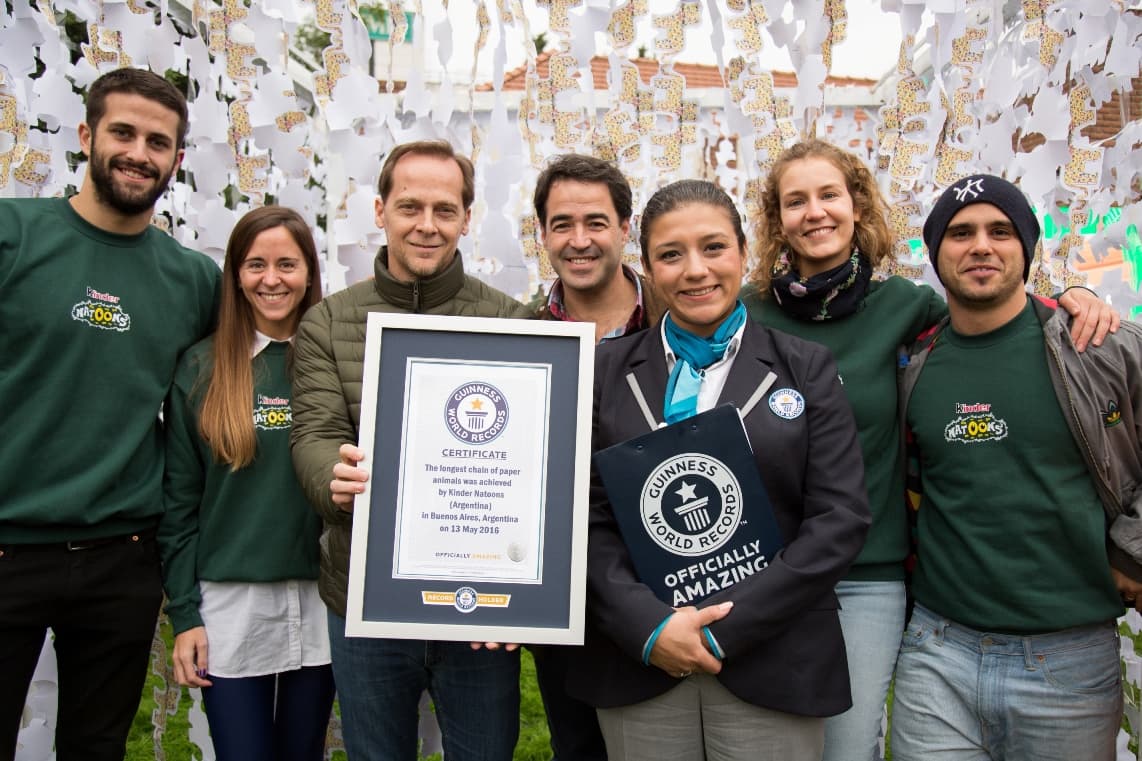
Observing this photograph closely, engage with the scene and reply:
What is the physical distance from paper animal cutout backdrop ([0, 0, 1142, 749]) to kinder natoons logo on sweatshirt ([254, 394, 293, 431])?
625 millimetres

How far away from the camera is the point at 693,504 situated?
1911mm

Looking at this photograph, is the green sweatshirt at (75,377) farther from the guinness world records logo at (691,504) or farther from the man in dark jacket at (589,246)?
the guinness world records logo at (691,504)

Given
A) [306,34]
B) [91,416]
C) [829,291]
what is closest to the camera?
[829,291]

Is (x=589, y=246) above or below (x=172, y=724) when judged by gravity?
above

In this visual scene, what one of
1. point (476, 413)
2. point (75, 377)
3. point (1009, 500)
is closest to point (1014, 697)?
point (1009, 500)

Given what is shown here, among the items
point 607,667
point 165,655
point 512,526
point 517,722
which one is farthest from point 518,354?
point 165,655

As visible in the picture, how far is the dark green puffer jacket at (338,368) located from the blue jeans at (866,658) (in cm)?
125

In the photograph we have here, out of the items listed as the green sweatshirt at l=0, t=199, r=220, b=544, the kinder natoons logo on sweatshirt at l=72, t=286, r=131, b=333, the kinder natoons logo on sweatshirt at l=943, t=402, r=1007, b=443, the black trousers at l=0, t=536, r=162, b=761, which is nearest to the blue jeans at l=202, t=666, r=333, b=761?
the black trousers at l=0, t=536, r=162, b=761

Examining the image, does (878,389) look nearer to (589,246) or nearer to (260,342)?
(589,246)

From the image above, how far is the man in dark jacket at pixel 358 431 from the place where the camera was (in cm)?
230

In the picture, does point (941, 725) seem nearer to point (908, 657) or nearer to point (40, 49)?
point (908, 657)

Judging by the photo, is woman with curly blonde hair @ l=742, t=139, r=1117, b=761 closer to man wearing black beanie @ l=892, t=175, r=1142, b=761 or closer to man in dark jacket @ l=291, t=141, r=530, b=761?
man wearing black beanie @ l=892, t=175, r=1142, b=761

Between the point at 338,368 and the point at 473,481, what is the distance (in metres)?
0.58

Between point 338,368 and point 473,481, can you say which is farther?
point 338,368
